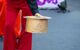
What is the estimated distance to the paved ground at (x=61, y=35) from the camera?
14.0 ft

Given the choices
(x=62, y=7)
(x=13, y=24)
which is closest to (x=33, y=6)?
(x=13, y=24)

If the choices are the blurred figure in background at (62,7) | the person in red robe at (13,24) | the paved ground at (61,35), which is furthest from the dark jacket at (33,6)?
the blurred figure in background at (62,7)

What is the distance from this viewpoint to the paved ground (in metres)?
4.26

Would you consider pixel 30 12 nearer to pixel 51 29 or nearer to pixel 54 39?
pixel 54 39

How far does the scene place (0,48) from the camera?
400cm

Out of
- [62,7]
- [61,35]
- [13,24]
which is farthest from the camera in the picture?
[62,7]

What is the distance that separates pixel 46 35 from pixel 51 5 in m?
3.07

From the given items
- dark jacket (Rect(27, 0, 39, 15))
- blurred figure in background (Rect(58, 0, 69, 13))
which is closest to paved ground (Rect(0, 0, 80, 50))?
blurred figure in background (Rect(58, 0, 69, 13))

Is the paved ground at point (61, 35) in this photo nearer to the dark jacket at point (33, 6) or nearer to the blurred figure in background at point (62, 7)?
the blurred figure in background at point (62, 7)

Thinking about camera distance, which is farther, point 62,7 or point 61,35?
point 62,7

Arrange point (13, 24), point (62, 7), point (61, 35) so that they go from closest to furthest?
point (13, 24), point (61, 35), point (62, 7)

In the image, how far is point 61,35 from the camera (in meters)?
4.98

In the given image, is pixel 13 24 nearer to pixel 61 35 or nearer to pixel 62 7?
pixel 61 35

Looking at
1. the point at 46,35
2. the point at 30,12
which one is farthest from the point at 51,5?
the point at 30,12
